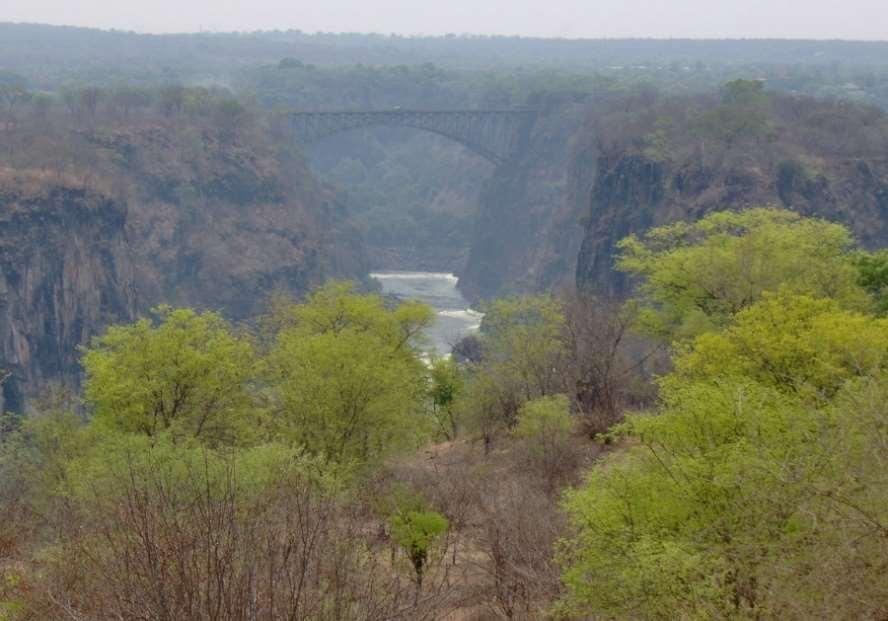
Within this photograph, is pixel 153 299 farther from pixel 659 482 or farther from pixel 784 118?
pixel 659 482

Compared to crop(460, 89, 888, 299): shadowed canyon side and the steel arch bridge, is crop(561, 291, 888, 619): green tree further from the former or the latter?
the steel arch bridge

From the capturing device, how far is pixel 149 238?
243ft

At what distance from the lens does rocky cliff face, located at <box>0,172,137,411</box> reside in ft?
169

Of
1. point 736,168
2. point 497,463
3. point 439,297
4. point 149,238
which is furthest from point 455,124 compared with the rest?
point 497,463

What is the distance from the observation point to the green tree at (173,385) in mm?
24859

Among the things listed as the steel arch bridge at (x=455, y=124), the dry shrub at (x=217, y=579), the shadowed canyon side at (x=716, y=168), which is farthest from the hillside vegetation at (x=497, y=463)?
the steel arch bridge at (x=455, y=124)

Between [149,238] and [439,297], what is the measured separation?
2706cm

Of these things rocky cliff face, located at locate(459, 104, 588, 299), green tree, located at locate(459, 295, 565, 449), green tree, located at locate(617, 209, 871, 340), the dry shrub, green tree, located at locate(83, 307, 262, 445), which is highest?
the dry shrub

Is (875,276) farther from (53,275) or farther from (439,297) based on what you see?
(439,297)

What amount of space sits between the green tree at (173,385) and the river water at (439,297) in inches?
1672

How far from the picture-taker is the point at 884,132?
66812mm

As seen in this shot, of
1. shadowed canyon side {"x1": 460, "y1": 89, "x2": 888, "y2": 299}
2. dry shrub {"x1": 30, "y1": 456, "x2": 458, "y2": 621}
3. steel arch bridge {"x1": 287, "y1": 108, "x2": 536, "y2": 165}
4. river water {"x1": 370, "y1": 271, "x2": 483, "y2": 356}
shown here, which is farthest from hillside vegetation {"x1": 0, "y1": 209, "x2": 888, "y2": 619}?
steel arch bridge {"x1": 287, "y1": 108, "x2": 536, "y2": 165}

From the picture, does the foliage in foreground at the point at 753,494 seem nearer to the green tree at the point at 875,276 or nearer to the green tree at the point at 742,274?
the green tree at the point at 742,274

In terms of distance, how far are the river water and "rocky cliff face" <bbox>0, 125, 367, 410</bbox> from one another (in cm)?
485
